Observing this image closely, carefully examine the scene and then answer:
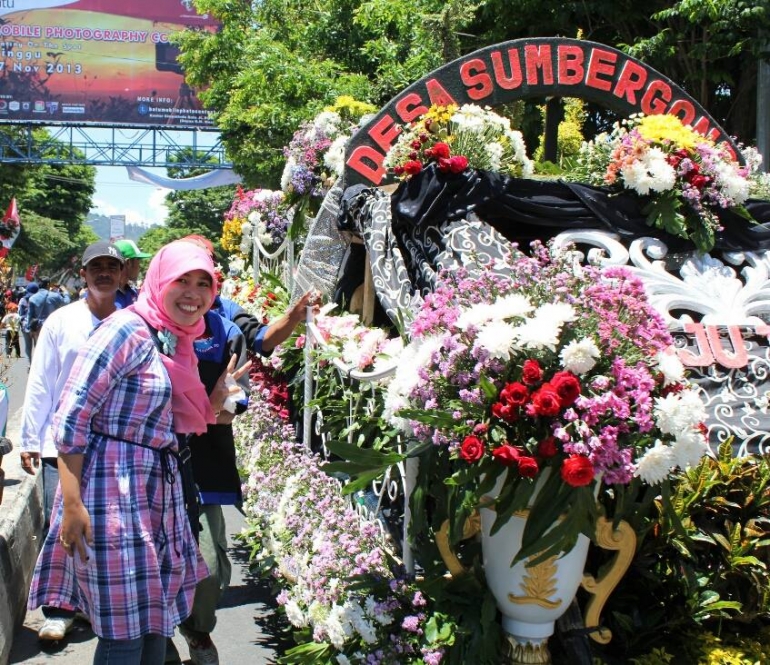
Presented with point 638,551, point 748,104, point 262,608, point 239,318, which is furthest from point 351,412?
point 748,104

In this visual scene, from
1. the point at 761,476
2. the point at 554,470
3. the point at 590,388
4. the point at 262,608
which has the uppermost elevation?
the point at 590,388

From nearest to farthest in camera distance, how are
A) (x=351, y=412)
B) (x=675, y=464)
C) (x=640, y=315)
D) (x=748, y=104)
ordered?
(x=675, y=464), (x=640, y=315), (x=351, y=412), (x=748, y=104)

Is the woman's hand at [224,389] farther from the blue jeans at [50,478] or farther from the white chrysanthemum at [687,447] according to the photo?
the white chrysanthemum at [687,447]

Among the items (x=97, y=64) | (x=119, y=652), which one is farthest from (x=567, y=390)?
(x=97, y=64)

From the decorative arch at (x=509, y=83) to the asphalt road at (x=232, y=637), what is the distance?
2.73 meters

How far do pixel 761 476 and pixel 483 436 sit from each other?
1.35 meters

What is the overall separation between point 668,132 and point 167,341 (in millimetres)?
2924

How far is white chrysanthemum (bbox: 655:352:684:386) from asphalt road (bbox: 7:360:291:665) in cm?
292

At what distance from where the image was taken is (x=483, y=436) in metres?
2.68

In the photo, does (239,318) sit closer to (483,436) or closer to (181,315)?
(181,315)

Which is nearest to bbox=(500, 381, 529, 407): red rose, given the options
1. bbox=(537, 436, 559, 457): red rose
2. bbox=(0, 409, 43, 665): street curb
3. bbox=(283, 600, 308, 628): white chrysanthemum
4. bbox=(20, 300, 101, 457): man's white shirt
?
bbox=(537, 436, 559, 457): red rose

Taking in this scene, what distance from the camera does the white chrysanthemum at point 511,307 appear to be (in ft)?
9.00

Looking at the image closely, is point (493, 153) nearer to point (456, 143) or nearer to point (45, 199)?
point (456, 143)

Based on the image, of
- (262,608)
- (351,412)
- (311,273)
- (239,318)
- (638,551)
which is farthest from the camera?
(311,273)
